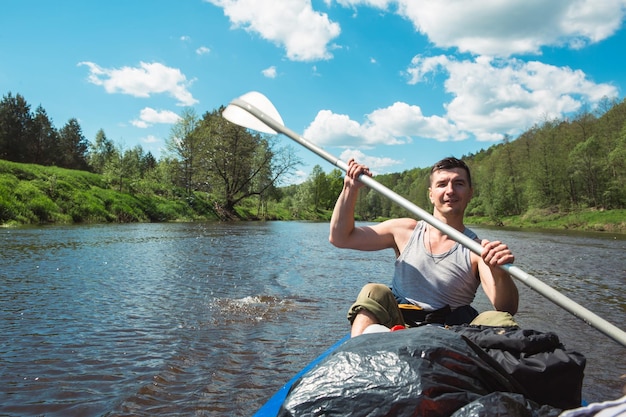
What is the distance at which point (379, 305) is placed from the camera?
2629 millimetres

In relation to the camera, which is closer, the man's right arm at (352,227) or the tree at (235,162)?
the man's right arm at (352,227)

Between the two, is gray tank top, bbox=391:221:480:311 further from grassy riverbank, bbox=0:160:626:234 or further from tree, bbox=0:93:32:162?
tree, bbox=0:93:32:162

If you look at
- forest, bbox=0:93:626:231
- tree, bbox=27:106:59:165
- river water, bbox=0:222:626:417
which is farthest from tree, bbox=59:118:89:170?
river water, bbox=0:222:626:417

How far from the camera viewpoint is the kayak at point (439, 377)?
4.31 feet

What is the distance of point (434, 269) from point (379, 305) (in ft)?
1.76

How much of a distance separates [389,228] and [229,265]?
7.32m

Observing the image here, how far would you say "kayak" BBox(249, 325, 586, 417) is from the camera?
1.31m

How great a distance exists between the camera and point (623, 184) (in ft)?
130

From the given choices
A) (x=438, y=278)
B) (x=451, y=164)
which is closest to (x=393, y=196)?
(x=451, y=164)

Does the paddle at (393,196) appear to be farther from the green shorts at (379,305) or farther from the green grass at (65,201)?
the green grass at (65,201)

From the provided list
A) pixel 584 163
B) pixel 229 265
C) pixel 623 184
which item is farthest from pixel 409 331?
pixel 584 163

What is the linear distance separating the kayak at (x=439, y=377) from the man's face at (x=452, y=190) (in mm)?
1369

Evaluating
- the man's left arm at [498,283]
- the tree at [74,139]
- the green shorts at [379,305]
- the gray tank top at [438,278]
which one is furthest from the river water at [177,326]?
the tree at [74,139]

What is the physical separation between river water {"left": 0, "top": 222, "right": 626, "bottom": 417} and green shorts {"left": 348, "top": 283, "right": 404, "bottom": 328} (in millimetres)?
1119
